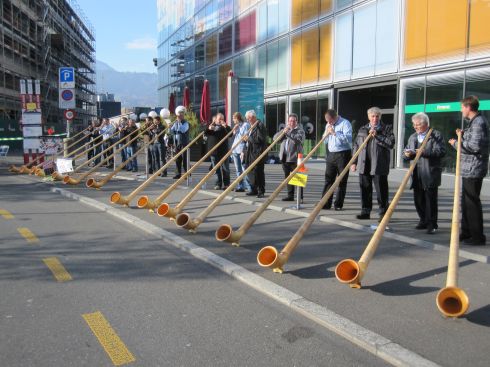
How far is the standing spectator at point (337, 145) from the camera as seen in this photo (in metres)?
8.38

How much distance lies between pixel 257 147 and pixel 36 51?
50044 mm

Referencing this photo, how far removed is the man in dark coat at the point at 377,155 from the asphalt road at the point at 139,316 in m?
3.36

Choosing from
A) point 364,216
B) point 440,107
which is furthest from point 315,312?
point 440,107

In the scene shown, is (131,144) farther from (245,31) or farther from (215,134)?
(245,31)

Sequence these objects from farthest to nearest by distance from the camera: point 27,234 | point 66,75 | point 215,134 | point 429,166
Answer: point 66,75
point 215,134
point 27,234
point 429,166

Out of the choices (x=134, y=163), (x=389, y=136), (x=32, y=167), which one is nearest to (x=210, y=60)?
(x=134, y=163)

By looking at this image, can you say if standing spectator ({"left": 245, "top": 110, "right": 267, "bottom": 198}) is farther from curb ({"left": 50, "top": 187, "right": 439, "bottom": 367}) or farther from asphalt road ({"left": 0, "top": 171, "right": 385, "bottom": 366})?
asphalt road ({"left": 0, "top": 171, "right": 385, "bottom": 366})

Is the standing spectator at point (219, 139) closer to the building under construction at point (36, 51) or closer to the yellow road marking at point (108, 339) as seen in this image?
the yellow road marking at point (108, 339)

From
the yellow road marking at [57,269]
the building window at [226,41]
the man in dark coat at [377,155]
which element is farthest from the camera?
the building window at [226,41]

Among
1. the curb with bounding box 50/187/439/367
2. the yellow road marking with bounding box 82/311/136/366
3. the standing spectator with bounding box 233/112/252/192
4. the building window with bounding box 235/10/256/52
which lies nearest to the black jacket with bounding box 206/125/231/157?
the standing spectator with bounding box 233/112/252/192

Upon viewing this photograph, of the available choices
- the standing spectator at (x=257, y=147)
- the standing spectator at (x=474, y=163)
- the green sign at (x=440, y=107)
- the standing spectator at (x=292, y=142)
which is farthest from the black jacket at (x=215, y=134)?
the green sign at (x=440, y=107)

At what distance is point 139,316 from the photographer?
13.1 feet

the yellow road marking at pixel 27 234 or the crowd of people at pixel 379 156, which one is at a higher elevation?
the crowd of people at pixel 379 156

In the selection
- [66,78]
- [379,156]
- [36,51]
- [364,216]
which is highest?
[36,51]
